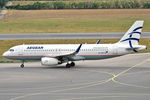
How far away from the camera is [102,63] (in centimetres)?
6066

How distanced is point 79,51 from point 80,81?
12190 mm

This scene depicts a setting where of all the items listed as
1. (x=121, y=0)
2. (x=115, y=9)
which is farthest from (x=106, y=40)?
(x=121, y=0)

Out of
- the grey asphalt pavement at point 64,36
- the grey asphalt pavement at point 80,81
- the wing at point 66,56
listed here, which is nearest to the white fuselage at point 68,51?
the wing at point 66,56

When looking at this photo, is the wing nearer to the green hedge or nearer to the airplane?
the airplane

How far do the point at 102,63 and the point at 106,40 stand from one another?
19564 mm

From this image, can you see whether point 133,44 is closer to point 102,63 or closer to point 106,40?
point 102,63

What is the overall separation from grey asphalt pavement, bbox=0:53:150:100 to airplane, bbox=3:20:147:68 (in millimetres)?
1344

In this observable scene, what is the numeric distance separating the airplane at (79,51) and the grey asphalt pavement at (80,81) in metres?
1.34

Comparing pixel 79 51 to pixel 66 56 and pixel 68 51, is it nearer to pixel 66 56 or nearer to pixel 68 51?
pixel 68 51

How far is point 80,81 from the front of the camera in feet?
145

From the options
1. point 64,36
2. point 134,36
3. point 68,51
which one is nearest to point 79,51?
point 68,51

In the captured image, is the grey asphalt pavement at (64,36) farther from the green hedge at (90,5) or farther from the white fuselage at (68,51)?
the green hedge at (90,5)

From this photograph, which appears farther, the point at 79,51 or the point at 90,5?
the point at 90,5

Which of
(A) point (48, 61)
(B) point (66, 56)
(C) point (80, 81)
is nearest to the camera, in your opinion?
(C) point (80, 81)
